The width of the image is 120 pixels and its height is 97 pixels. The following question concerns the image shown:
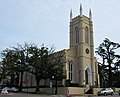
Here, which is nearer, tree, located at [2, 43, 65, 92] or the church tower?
tree, located at [2, 43, 65, 92]

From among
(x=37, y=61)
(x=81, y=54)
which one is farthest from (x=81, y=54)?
(x=37, y=61)

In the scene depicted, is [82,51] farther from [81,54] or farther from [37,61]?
[37,61]

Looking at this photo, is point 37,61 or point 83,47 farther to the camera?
point 83,47

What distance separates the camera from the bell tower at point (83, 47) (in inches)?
2373

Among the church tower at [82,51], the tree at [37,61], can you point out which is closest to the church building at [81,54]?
the church tower at [82,51]

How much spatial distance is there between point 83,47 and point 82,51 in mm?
1208

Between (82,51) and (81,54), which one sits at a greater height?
(82,51)

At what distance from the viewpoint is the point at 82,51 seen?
61188 mm

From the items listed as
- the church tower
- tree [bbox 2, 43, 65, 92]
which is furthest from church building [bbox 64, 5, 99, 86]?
tree [bbox 2, 43, 65, 92]

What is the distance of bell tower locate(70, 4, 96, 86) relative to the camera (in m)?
60.3

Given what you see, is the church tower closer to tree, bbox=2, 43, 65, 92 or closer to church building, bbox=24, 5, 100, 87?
church building, bbox=24, 5, 100, 87

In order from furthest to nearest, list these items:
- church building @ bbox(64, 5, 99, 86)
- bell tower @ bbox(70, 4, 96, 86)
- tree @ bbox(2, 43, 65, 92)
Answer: bell tower @ bbox(70, 4, 96, 86)
church building @ bbox(64, 5, 99, 86)
tree @ bbox(2, 43, 65, 92)

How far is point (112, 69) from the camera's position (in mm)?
70812

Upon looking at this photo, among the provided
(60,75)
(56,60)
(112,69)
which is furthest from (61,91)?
(112,69)
